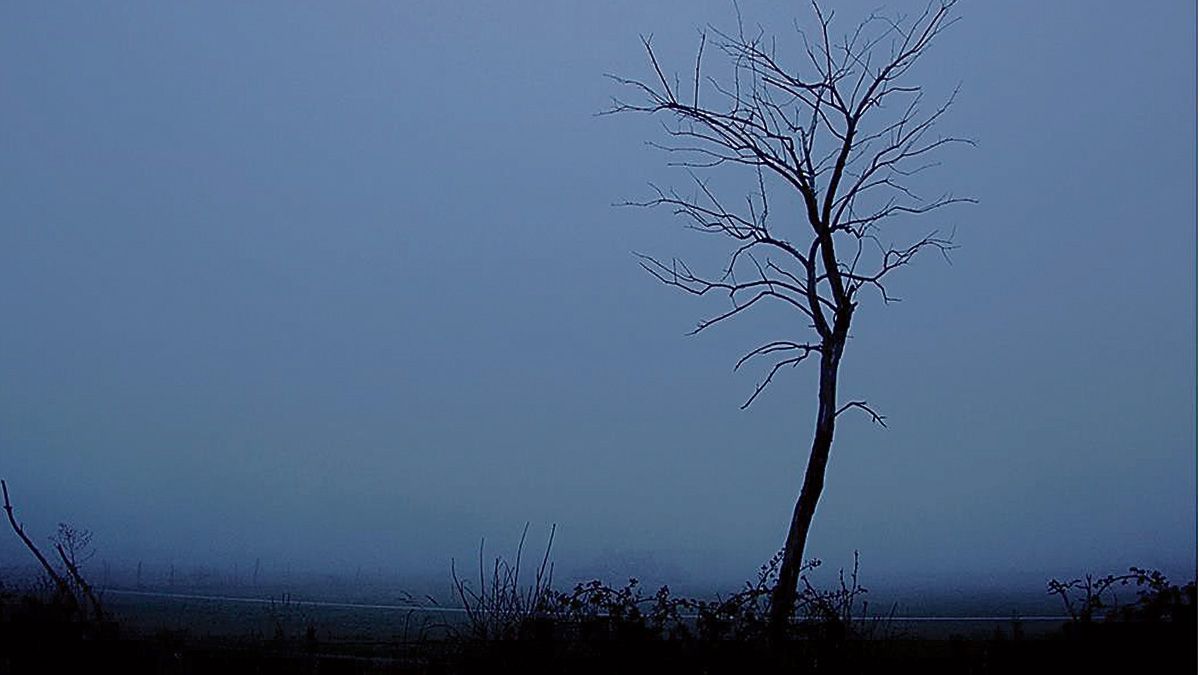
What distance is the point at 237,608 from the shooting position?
681cm

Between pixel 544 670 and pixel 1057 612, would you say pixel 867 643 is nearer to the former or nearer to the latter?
pixel 1057 612

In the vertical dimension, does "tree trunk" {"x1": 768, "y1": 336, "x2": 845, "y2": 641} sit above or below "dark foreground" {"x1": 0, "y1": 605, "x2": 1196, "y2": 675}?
above

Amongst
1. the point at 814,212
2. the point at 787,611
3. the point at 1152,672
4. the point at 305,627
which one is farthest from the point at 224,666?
the point at 1152,672

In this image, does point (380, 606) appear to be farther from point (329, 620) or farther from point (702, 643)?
point (702, 643)

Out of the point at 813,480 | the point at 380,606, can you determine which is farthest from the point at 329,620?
the point at 813,480

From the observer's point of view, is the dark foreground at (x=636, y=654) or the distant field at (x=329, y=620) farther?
the distant field at (x=329, y=620)

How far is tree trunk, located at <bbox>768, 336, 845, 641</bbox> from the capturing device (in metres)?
5.68

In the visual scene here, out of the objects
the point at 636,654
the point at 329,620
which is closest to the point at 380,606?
the point at 329,620

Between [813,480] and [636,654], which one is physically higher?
[813,480]

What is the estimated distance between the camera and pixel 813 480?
19.1ft

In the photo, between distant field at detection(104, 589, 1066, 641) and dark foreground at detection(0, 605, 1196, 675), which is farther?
distant field at detection(104, 589, 1066, 641)

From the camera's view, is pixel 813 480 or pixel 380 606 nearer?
pixel 813 480

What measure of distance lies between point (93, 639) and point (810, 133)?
13.6ft

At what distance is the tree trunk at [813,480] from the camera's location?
5684mm
